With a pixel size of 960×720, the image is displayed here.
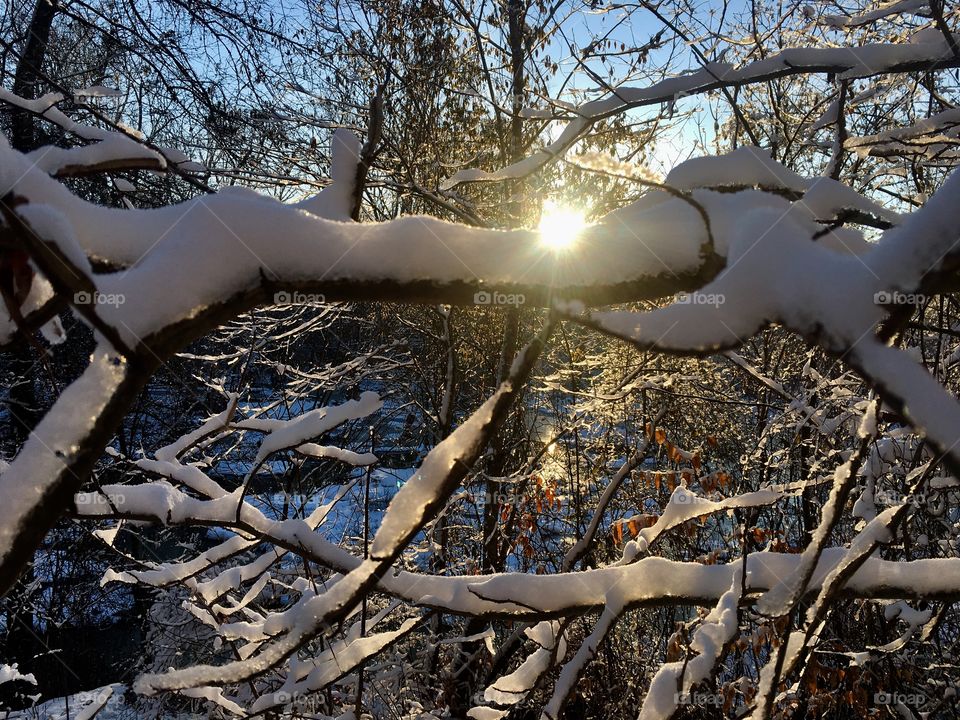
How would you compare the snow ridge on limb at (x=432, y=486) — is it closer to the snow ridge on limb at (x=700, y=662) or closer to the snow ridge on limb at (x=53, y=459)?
the snow ridge on limb at (x=53, y=459)

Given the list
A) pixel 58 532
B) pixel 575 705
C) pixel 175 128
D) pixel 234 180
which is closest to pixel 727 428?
pixel 575 705

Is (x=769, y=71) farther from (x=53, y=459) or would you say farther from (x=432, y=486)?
(x=53, y=459)

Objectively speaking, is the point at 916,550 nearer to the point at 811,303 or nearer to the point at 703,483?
the point at 703,483

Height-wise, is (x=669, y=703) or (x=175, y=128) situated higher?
(x=175, y=128)

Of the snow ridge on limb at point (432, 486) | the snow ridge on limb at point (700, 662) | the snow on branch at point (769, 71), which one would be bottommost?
the snow ridge on limb at point (700, 662)

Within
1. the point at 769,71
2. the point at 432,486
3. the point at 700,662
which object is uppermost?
the point at 769,71

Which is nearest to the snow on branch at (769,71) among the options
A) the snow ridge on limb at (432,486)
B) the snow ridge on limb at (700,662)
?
the snow ridge on limb at (432,486)

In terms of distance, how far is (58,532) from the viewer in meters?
7.82

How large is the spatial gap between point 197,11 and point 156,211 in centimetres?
338

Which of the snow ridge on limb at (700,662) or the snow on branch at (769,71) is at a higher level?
the snow on branch at (769,71)

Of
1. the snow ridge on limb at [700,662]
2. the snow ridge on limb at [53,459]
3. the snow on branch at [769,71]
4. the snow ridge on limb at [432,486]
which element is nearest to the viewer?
the snow ridge on limb at [53,459]

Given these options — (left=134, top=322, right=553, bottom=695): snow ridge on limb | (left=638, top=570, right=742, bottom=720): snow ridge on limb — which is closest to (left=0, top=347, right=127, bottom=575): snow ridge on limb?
(left=134, top=322, right=553, bottom=695): snow ridge on limb

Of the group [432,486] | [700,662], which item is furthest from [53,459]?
[700,662]

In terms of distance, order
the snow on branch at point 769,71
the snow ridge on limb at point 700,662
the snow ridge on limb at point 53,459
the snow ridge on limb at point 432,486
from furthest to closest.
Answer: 1. the snow on branch at point 769,71
2. the snow ridge on limb at point 700,662
3. the snow ridge on limb at point 432,486
4. the snow ridge on limb at point 53,459
